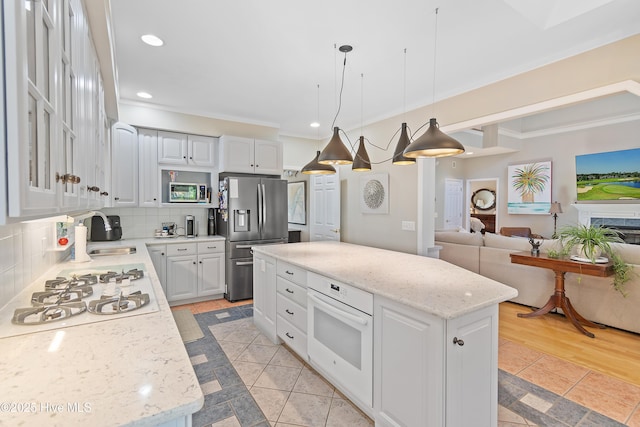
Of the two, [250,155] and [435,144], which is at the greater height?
[250,155]

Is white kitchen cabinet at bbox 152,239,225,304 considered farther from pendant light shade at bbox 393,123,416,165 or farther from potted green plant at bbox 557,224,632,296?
potted green plant at bbox 557,224,632,296

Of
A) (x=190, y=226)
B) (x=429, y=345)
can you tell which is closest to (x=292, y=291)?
(x=429, y=345)

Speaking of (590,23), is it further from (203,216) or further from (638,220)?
(638,220)

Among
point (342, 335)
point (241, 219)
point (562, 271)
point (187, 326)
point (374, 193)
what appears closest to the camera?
point (342, 335)

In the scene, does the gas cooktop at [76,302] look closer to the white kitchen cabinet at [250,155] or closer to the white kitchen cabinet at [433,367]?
the white kitchen cabinet at [433,367]

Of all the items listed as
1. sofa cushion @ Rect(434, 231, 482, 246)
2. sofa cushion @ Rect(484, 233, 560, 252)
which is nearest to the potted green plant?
sofa cushion @ Rect(484, 233, 560, 252)

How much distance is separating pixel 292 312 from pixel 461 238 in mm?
3042

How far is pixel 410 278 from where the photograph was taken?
1992 mm

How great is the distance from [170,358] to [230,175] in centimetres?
375

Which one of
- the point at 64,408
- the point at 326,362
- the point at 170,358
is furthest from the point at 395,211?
the point at 64,408

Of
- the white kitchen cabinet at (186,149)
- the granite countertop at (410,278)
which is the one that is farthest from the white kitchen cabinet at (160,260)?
the granite countertop at (410,278)

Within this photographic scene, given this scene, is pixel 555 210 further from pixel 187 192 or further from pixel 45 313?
pixel 45 313

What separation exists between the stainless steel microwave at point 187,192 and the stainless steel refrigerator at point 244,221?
10.7 inches

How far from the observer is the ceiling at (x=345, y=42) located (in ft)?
6.64
